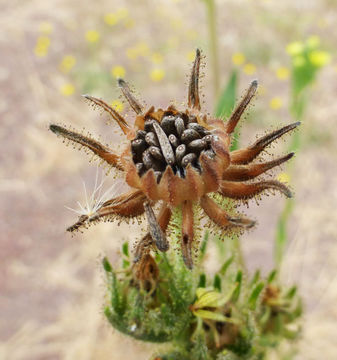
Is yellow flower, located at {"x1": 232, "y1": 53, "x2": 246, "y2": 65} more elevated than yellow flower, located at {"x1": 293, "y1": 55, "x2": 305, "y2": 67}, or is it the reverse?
yellow flower, located at {"x1": 232, "y1": 53, "x2": 246, "y2": 65}

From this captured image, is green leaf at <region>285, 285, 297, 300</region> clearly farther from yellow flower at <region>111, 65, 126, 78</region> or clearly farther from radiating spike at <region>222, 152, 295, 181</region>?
yellow flower at <region>111, 65, 126, 78</region>

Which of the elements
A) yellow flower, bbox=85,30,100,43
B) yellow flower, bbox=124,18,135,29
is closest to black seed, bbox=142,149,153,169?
yellow flower, bbox=85,30,100,43

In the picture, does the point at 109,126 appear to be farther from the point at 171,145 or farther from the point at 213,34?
the point at 171,145

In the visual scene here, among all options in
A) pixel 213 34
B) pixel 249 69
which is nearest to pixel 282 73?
pixel 249 69

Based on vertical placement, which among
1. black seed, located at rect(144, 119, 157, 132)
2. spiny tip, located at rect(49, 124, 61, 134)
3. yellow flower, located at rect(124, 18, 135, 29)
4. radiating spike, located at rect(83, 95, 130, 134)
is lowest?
black seed, located at rect(144, 119, 157, 132)

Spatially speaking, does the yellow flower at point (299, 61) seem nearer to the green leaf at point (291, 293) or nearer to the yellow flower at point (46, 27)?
the green leaf at point (291, 293)

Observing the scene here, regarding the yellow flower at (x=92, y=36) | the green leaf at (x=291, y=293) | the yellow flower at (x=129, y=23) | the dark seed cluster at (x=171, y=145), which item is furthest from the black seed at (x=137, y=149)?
the yellow flower at (x=129, y=23)
